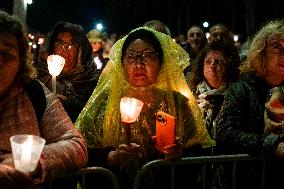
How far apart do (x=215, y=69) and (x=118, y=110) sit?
1700 mm

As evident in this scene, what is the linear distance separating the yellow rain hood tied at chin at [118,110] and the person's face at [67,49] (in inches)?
55.3

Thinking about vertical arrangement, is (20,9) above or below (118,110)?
above

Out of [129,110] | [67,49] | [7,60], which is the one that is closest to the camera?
[7,60]

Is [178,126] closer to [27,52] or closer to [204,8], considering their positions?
[27,52]

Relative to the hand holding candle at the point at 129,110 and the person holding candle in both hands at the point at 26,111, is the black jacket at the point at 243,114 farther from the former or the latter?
the person holding candle in both hands at the point at 26,111

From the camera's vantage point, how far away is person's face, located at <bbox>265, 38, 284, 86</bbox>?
386 centimetres

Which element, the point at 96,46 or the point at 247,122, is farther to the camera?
the point at 96,46

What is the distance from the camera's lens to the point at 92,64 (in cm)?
583

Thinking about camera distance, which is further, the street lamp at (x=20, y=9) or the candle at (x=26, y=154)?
the street lamp at (x=20, y=9)

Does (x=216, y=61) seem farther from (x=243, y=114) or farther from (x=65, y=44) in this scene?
(x=65, y=44)

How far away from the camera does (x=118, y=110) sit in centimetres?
403

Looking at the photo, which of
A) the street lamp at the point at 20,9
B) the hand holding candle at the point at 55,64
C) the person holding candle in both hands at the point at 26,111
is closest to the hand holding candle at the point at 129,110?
the person holding candle in both hands at the point at 26,111

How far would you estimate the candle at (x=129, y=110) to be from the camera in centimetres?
318

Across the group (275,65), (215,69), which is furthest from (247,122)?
(215,69)
